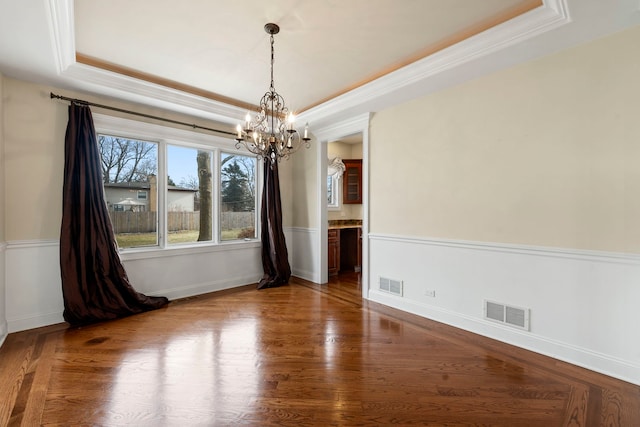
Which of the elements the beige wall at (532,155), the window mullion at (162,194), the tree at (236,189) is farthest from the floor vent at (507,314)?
the window mullion at (162,194)

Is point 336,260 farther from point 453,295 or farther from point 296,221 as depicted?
point 453,295

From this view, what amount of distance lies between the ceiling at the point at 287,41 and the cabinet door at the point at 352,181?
112 inches

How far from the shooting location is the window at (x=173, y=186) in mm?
3779

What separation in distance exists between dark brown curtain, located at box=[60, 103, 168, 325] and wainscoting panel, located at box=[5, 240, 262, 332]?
0.79 ft

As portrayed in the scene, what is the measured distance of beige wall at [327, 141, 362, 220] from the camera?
6.69 m

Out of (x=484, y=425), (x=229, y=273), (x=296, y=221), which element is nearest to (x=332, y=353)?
(x=484, y=425)

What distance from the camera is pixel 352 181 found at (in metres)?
6.65

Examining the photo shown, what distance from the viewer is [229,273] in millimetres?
4797

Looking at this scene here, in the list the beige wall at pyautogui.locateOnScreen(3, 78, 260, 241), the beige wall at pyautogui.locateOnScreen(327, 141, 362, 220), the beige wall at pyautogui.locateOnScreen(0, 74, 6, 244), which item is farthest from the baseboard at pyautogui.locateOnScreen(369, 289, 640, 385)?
the beige wall at pyautogui.locateOnScreen(0, 74, 6, 244)

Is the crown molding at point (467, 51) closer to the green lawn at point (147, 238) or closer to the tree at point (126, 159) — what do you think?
the tree at point (126, 159)

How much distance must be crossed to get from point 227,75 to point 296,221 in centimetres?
282

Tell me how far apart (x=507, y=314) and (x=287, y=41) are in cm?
333

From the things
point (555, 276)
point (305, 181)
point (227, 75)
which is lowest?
point (555, 276)

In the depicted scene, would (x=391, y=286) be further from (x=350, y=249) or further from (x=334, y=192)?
(x=334, y=192)
